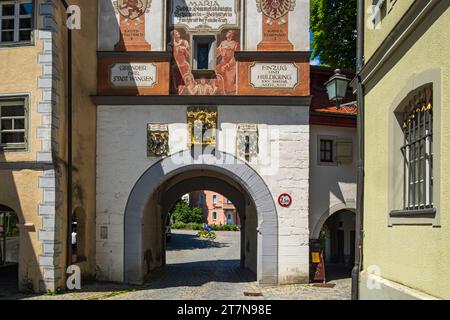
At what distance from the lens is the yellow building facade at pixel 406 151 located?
A: 6.54m

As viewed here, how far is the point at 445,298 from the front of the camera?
6.29 metres

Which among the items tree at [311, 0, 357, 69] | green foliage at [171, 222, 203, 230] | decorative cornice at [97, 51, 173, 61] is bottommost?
green foliage at [171, 222, 203, 230]

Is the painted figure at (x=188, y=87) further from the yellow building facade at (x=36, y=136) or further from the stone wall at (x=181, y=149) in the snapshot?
the yellow building facade at (x=36, y=136)

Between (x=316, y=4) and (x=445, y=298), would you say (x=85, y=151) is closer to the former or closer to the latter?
(x=445, y=298)

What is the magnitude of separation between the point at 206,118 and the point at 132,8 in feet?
12.2

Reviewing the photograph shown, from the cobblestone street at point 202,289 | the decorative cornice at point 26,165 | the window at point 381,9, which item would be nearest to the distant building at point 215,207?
the cobblestone street at point 202,289

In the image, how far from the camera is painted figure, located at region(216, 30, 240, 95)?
1586 cm

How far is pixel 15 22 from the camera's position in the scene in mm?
13492

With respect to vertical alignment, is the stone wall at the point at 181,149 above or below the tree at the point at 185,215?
above

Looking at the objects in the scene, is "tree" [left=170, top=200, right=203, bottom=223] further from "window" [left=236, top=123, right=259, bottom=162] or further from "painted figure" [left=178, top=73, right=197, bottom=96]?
"window" [left=236, top=123, right=259, bottom=162]

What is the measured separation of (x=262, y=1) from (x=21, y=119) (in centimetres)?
716

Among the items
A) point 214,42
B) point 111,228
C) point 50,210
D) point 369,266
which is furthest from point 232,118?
point 369,266

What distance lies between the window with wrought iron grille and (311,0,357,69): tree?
47.5 feet

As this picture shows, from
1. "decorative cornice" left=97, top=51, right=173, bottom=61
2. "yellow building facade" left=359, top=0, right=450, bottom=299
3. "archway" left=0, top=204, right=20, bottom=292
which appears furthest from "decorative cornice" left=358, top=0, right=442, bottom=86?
"archway" left=0, top=204, right=20, bottom=292
